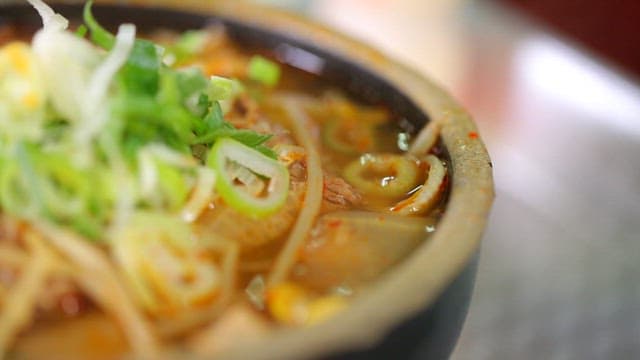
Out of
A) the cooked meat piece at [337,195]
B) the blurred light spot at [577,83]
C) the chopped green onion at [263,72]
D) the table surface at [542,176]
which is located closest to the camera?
the cooked meat piece at [337,195]

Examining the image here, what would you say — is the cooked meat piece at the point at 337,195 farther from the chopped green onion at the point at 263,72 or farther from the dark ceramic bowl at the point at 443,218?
the chopped green onion at the point at 263,72

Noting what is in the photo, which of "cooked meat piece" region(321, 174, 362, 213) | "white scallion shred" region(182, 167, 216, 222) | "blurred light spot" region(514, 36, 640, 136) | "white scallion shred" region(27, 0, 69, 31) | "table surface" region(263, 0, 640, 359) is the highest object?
"white scallion shred" region(27, 0, 69, 31)

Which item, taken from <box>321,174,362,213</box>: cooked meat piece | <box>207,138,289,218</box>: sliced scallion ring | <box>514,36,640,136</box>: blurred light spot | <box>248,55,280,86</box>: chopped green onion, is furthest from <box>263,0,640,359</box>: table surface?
<box>207,138,289,218</box>: sliced scallion ring

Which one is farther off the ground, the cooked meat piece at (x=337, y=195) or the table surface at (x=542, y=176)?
the cooked meat piece at (x=337, y=195)

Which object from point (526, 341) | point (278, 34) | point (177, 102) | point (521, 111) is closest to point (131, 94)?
point (177, 102)

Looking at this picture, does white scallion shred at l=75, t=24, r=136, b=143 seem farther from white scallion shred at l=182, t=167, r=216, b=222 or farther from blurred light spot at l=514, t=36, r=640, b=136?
blurred light spot at l=514, t=36, r=640, b=136

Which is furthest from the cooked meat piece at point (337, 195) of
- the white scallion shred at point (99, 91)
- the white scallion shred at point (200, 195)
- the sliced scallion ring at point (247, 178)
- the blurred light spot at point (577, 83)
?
the blurred light spot at point (577, 83)

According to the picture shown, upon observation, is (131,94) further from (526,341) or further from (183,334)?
(526,341)
